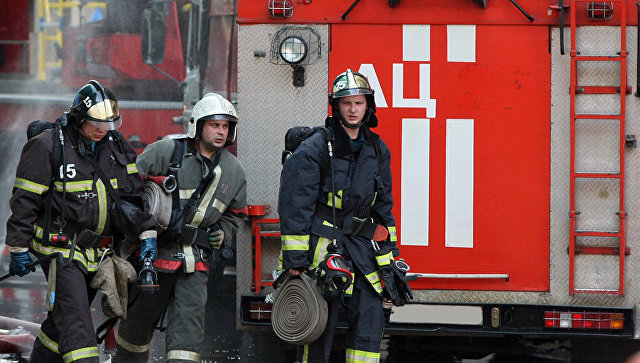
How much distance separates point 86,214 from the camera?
5547mm

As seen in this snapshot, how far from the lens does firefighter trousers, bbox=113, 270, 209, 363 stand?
5875 mm

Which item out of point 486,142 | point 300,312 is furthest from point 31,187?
point 486,142

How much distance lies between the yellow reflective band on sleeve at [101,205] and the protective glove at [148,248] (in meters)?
0.27

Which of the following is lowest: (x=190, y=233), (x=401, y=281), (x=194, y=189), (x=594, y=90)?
(x=401, y=281)

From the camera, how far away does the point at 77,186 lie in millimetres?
5551

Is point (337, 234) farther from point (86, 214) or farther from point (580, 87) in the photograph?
point (580, 87)

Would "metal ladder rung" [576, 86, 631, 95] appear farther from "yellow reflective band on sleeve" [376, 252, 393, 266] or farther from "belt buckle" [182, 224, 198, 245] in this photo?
"belt buckle" [182, 224, 198, 245]

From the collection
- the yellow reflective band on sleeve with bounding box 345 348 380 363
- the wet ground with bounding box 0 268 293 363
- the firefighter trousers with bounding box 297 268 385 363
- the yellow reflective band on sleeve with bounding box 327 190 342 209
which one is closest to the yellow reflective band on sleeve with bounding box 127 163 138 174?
the yellow reflective band on sleeve with bounding box 327 190 342 209

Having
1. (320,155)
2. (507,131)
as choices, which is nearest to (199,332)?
(320,155)

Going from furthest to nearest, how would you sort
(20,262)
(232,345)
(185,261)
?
1. (232,345)
2. (185,261)
3. (20,262)

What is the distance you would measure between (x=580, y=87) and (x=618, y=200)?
694 mm

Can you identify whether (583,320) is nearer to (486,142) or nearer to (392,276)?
(486,142)

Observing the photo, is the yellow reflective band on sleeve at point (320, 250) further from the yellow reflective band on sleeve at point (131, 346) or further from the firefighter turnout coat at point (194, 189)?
the yellow reflective band on sleeve at point (131, 346)

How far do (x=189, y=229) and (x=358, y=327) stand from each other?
1.10 m
